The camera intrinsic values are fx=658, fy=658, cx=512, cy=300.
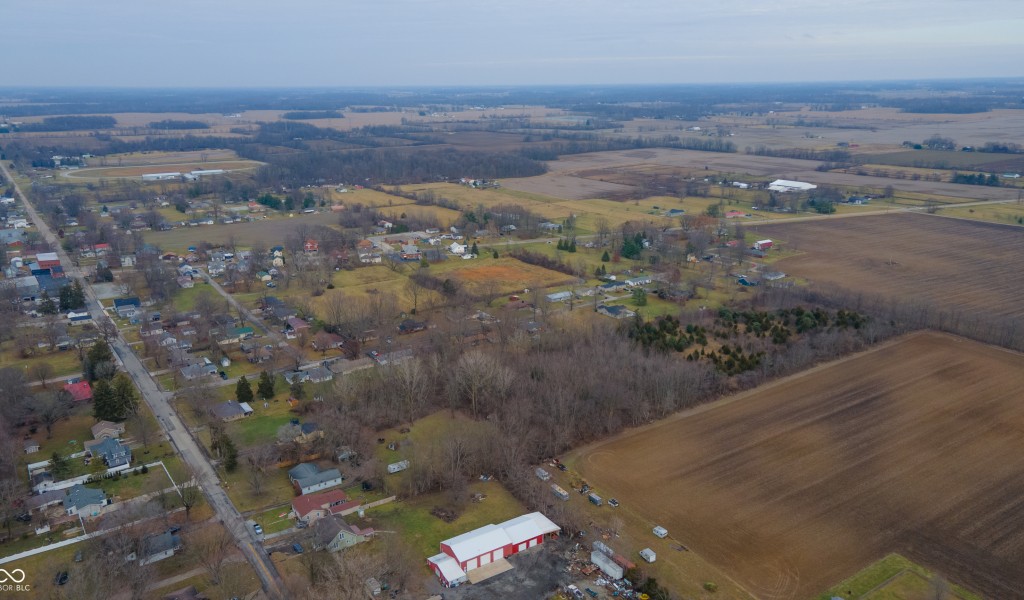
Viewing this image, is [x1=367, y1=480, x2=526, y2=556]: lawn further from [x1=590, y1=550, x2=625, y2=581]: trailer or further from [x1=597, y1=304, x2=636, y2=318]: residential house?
[x1=597, y1=304, x2=636, y2=318]: residential house

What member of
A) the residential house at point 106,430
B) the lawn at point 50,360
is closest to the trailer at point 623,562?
the residential house at point 106,430

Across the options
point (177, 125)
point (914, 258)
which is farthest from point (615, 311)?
point (177, 125)

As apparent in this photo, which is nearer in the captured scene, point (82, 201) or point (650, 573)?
point (650, 573)

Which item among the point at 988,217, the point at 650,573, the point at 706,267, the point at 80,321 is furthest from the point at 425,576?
the point at 988,217

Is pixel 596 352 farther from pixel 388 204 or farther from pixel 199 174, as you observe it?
pixel 199 174

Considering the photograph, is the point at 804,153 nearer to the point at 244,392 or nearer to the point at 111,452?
the point at 244,392

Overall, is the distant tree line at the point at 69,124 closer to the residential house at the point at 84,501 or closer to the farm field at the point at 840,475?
the residential house at the point at 84,501
